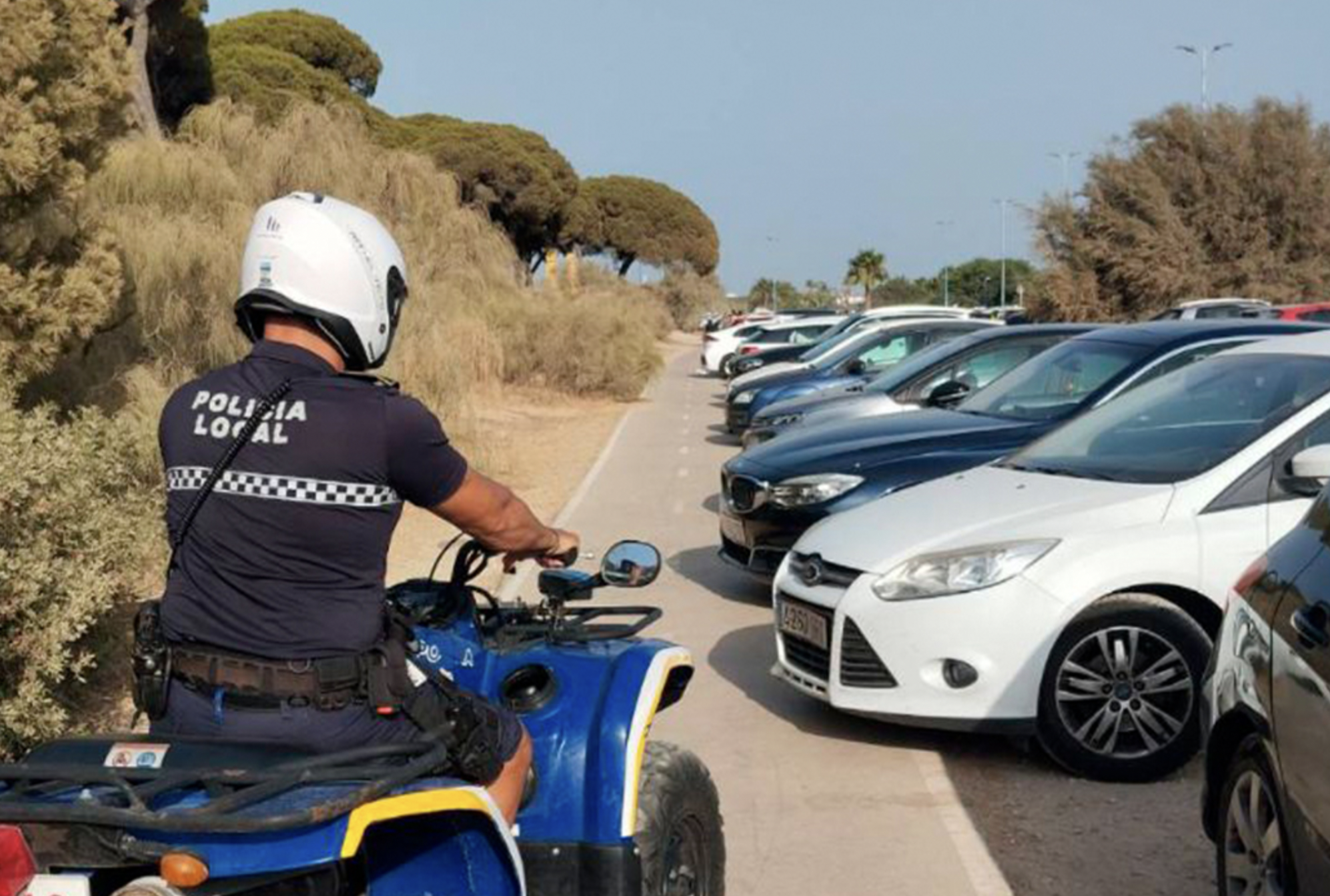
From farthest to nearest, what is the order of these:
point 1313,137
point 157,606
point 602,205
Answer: point 602,205 → point 1313,137 → point 157,606

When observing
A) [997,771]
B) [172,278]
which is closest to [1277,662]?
[997,771]

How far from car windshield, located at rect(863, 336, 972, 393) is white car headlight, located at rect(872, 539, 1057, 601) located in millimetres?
6092

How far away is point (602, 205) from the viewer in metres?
85.1

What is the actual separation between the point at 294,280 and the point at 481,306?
65.5 ft

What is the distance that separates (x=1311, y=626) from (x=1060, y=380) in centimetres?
585

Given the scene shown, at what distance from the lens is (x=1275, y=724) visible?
153 inches

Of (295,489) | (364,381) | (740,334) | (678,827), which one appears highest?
(364,381)

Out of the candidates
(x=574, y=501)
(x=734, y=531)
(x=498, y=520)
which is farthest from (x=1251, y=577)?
(x=574, y=501)

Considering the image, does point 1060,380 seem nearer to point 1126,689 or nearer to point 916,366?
point 916,366

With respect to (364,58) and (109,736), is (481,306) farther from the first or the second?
(364,58)

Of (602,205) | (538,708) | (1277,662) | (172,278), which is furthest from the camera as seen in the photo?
(602,205)

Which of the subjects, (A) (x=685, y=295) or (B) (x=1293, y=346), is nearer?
(B) (x=1293, y=346)

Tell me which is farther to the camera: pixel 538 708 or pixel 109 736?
pixel 538 708

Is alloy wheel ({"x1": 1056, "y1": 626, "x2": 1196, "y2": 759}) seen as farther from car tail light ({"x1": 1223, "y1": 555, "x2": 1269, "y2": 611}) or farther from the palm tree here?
the palm tree
